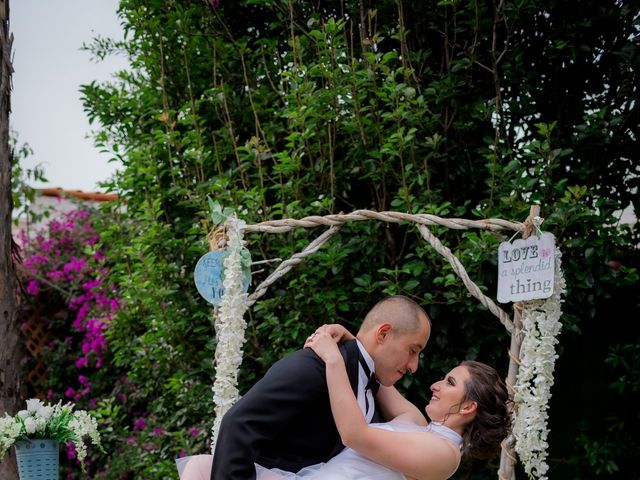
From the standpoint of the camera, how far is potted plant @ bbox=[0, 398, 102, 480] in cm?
349

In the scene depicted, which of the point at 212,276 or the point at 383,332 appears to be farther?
the point at 212,276

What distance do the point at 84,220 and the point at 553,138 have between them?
4.74 m

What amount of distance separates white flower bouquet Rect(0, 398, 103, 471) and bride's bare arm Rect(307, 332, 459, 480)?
1.48 m

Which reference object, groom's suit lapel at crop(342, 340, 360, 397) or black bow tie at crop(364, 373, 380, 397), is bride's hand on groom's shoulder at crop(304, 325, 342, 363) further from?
black bow tie at crop(364, 373, 380, 397)

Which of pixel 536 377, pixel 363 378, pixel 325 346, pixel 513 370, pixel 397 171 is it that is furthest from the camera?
pixel 397 171

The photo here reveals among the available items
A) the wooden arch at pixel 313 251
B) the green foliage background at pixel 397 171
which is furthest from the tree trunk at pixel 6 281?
the wooden arch at pixel 313 251

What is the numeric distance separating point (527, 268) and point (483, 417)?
63cm

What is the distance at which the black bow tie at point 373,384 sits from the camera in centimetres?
286

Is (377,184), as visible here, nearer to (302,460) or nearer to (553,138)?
(553,138)

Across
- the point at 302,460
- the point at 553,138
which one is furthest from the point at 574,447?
the point at 302,460

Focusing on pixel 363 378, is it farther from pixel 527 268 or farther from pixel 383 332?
pixel 527 268

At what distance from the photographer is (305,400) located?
259cm

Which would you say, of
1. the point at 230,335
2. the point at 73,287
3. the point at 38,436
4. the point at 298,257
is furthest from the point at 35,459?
the point at 73,287

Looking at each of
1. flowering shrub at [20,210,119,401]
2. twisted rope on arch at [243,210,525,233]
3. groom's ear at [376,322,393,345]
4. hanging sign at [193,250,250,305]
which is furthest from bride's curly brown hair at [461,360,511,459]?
flowering shrub at [20,210,119,401]
